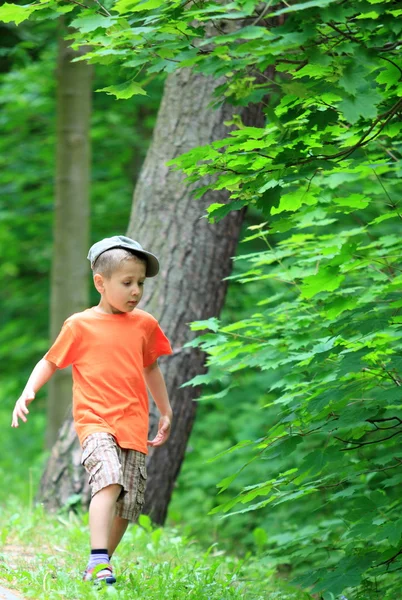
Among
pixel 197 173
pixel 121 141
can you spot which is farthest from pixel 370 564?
pixel 121 141

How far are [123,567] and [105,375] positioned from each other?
126cm

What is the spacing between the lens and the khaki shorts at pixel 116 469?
149 inches

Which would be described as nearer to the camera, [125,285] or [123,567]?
[125,285]

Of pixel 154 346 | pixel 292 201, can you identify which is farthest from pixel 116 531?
pixel 292 201

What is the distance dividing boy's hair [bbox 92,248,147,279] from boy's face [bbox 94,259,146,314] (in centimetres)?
2

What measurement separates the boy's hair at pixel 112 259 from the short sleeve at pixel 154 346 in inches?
15.2

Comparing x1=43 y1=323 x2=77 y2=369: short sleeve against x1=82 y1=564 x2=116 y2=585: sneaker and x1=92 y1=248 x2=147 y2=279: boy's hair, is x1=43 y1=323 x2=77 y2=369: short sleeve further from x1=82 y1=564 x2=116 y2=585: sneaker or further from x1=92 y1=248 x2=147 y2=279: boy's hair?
x1=82 y1=564 x2=116 y2=585: sneaker

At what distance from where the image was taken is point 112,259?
13.1 ft

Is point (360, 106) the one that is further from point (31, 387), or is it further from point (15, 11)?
point (31, 387)

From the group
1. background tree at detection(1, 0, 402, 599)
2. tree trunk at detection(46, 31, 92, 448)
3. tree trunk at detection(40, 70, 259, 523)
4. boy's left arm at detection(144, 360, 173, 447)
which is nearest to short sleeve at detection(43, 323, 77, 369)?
boy's left arm at detection(144, 360, 173, 447)

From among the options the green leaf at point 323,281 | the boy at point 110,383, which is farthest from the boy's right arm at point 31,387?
the green leaf at point 323,281

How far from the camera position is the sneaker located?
3731 millimetres

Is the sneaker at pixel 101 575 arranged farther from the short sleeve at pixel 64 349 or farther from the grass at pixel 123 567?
the short sleeve at pixel 64 349

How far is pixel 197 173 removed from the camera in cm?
369
